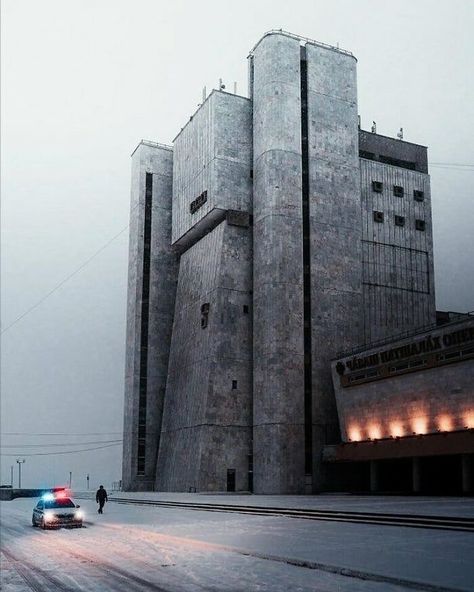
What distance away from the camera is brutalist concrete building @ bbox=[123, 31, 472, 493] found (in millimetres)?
64688

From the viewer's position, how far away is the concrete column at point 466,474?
159 ft

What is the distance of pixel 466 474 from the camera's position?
4856 centimetres

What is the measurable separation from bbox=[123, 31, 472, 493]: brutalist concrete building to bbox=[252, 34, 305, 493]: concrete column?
0.41ft

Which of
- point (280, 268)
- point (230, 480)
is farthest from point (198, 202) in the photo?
point (230, 480)

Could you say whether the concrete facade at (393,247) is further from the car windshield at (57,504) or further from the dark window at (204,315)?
the car windshield at (57,504)

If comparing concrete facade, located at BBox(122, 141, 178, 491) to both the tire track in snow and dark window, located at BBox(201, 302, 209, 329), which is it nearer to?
dark window, located at BBox(201, 302, 209, 329)

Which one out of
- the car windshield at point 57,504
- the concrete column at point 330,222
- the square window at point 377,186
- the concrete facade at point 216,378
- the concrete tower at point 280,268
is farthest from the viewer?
the square window at point 377,186

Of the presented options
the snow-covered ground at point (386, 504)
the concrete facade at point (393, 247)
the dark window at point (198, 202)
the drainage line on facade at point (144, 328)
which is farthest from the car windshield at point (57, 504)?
the drainage line on facade at point (144, 328)

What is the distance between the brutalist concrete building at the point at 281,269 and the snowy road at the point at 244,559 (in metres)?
38.1

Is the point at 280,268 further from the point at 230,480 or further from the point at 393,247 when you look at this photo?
the point at 230,480

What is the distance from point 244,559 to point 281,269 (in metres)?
49.1

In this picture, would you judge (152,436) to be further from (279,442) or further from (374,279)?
(374,279)

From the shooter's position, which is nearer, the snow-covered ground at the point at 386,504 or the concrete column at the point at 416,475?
the snow-covered ground at the point at 386,504

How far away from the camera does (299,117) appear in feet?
225
